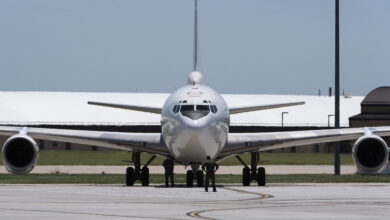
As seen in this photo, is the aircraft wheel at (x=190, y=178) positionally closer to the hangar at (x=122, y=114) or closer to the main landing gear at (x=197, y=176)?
the main landing gear at (x=197, y=176)

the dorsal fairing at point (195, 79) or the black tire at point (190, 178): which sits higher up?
the dorsal fairing at point (195, 79)

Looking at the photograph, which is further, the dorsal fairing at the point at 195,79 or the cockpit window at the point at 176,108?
the dorsal fairing at the point at 195,79

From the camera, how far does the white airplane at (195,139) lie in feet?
112

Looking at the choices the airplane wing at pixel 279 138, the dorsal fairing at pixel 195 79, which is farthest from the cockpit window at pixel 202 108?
the dorsal fairing at pixel 195 79

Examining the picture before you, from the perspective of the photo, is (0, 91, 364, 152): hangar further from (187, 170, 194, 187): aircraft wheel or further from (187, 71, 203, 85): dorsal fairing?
(187, 170, 194, 187): aircraft wheel

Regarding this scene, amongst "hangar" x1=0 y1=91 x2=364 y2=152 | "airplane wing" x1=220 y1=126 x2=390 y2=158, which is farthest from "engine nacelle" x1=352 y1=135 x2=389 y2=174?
"hangar" x1=0 y1=91 x2=364 y2=152

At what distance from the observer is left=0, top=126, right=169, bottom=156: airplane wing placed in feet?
120

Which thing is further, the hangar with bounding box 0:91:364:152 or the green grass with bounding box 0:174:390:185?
the hangar with bounding box 0:91:364:152

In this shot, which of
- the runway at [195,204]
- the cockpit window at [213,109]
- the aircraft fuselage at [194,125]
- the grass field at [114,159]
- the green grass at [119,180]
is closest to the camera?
the runway at [195,204]

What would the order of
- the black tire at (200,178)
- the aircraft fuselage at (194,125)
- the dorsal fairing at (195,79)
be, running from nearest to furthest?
the aircraft fuselage at (194,125) → the black tire at (200,178) → the dorsal fairing at (195,79)

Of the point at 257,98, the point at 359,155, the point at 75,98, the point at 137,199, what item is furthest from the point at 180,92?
the point at 257,98

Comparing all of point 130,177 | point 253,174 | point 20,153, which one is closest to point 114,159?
point 130,177

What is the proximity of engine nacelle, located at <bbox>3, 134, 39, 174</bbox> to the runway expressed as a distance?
319 centimetres

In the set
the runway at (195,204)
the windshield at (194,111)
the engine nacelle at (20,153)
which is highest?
the windshield at (194,111)
